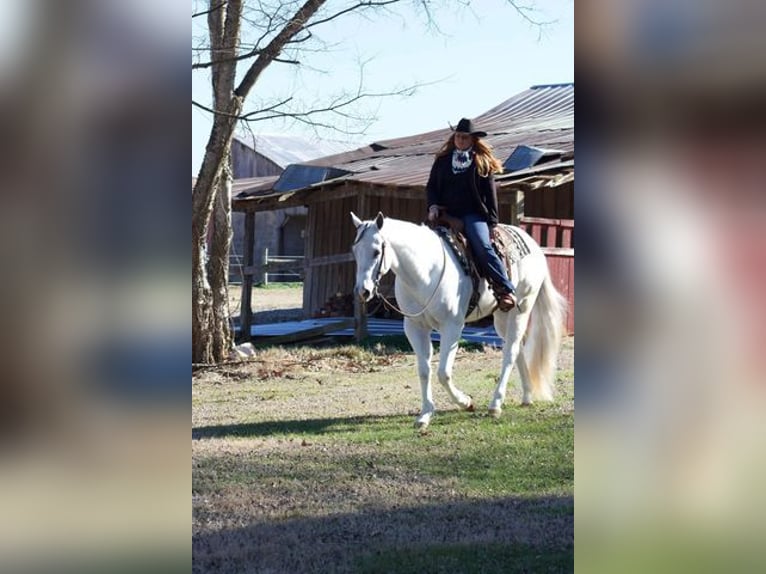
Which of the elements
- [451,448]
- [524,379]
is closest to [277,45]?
[524,379]

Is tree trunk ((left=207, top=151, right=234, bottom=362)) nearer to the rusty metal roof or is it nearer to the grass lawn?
the grass lawn

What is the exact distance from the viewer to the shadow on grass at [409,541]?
3.80 m

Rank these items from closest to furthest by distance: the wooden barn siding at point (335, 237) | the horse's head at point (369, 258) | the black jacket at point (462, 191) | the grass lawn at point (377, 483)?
the grass lawn at point (377, 483), the horse's head at point (369, 258), the black jacket at point (462, 191), the wooden barn siding at point (335, 237)

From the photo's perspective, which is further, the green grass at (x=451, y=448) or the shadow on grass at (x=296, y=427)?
the shadow on grass at (x=296, y=427)

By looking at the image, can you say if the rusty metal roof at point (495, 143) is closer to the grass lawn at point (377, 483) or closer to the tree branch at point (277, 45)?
the tree branch at point (277, 45)

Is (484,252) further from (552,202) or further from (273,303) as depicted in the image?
(273,303)

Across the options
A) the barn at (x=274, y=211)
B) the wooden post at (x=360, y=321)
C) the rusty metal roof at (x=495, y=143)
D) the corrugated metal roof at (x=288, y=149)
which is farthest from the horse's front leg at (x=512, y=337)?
the corrugated metal roof at (x=288, y=149)

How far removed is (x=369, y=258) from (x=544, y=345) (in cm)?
222

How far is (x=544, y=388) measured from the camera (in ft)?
27.1

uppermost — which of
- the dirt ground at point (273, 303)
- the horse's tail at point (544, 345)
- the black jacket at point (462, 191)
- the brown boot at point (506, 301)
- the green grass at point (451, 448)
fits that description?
the black jacket at point (462, 191)

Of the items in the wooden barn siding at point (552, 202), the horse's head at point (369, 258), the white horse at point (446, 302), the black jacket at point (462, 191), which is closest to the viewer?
the horse's head at point (369, 258)

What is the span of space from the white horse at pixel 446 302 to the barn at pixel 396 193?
468 cm

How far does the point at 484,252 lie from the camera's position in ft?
24.7
